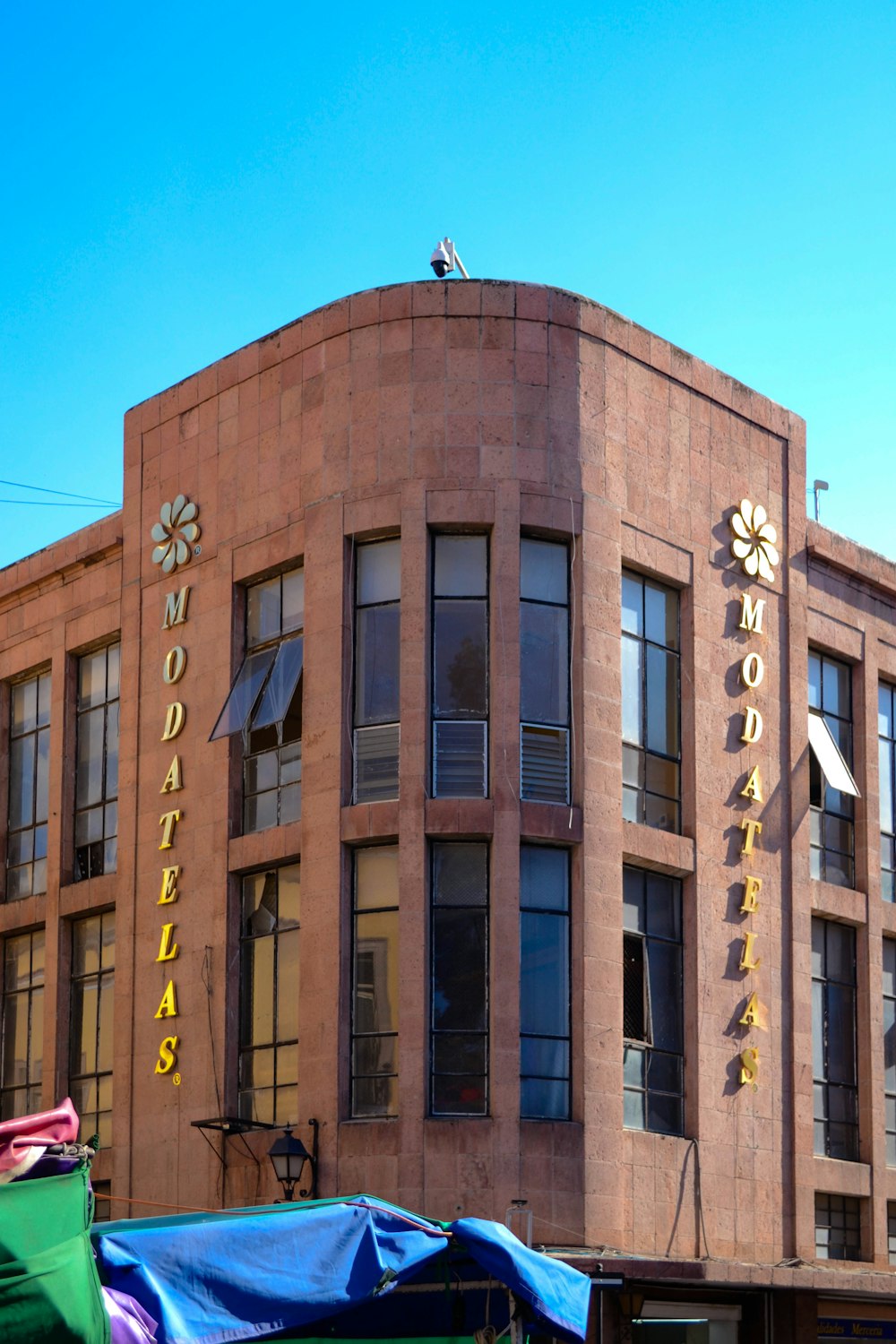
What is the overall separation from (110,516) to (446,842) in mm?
8574

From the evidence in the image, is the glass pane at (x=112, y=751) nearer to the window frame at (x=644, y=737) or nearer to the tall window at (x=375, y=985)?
the tall window at (x=375, y=985)

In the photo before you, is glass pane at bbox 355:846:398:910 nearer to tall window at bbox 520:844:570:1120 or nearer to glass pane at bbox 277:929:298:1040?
glass pane at bbox 277:929:298:1040

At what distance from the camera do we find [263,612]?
25.3 meters

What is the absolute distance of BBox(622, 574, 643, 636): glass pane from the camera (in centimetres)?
2469

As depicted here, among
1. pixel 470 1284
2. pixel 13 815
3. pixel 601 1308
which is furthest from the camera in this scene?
pixel 13 815

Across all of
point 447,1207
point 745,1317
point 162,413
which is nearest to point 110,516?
point 162,413

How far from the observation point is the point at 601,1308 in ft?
70.0

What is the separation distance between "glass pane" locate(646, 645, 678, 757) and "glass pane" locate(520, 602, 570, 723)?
1720 millimetres

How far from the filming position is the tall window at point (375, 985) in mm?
22250

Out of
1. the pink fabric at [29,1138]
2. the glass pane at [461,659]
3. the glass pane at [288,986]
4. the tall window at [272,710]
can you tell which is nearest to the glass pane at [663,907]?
the glass pane at [461,659]

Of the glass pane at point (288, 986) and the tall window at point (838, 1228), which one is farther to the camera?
the tall window at point (838, 1228)

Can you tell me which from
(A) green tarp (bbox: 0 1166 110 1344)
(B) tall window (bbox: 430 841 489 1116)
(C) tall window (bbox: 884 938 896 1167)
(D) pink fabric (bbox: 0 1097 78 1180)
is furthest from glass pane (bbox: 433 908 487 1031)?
(A) green tarp (bbox: 0 1166 110 1344)

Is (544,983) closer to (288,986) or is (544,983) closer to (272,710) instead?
(288,986)

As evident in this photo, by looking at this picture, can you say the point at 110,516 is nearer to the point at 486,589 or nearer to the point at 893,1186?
the point at 486,589
